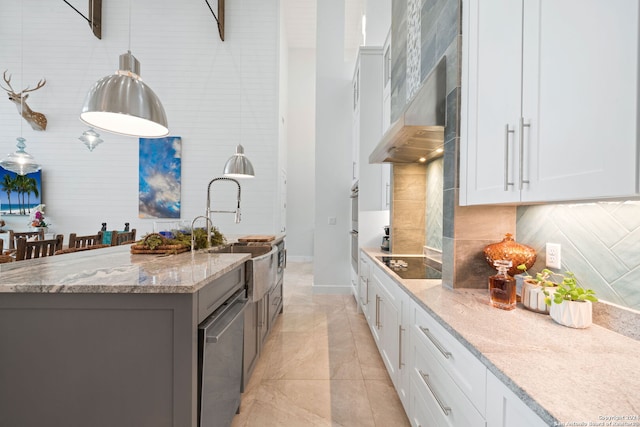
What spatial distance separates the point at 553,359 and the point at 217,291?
1.29 metres

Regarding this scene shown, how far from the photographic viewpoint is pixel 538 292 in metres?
1.19

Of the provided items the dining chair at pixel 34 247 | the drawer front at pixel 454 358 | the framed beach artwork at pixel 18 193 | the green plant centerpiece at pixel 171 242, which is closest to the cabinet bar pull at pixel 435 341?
the drawer front at pixel 454 358

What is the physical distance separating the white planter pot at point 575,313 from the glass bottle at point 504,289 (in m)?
0.18

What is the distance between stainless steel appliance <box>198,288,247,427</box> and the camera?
119 centimetres

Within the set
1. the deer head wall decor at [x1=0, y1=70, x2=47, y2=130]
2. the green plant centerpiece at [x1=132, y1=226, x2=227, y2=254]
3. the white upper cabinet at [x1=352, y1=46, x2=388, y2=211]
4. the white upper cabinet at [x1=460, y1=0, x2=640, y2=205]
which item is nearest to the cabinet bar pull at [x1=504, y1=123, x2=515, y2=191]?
the white upper cabinet at [x1=460, y1=0, x2=640, y2=205]

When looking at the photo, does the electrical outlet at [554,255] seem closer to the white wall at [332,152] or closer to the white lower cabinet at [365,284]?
the white lower cabinet at [365,284]

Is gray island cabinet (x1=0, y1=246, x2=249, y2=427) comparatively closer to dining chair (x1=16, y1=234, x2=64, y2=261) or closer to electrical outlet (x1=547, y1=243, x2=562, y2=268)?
electrical outlet (x1=547, y1=243, x2=562, y2=268)

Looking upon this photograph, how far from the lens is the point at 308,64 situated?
7.68 meters

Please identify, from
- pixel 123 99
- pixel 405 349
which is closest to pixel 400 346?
pixel 405 349

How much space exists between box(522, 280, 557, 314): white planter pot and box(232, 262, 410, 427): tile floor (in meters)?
1.05

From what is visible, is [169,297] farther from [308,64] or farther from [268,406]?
[308,64]

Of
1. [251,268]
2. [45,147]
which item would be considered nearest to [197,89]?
[45,147]

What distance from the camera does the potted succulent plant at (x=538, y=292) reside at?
1179 millimetres

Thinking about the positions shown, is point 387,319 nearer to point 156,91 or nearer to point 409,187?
point 409,187
